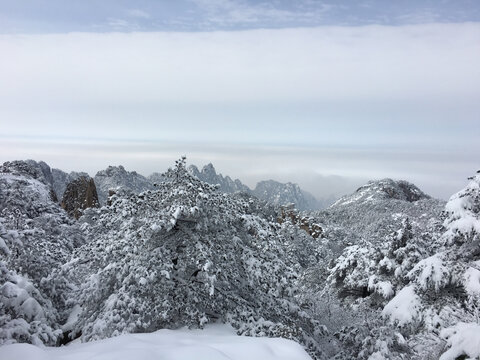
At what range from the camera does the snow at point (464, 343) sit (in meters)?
5.62

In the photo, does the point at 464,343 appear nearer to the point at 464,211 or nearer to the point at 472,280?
the point at 472,280

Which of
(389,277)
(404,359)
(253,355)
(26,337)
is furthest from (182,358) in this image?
(389,277)

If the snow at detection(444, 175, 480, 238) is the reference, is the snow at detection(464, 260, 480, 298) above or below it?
below

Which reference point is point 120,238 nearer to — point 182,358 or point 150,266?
point 150,266

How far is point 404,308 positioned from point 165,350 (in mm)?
7937

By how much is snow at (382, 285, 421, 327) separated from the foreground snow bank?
6.03 m

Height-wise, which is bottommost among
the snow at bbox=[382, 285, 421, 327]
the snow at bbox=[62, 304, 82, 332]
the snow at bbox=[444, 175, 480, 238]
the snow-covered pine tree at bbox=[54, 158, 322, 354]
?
the snow at bbox=[62, 304, 82, 332]

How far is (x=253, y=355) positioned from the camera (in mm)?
4746

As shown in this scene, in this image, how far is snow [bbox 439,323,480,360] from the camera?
18.4ft

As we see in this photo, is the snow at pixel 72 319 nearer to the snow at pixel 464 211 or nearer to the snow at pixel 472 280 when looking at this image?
the snow at pixel 472 280

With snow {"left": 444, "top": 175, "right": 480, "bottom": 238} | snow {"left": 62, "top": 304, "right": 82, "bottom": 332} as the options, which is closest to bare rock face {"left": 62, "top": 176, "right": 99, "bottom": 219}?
snow {"left": 62, "top": 304, "right": 82, "bottom": 332}

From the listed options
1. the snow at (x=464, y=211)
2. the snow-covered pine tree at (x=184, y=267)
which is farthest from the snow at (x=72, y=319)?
the snow at (x=464, y=211)

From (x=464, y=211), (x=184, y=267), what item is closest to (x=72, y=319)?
(x=184, y=267)

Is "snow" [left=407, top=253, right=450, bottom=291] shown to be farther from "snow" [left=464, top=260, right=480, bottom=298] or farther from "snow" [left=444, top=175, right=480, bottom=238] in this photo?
"snow" [left=444, top=175, right=480, bottom=238]
